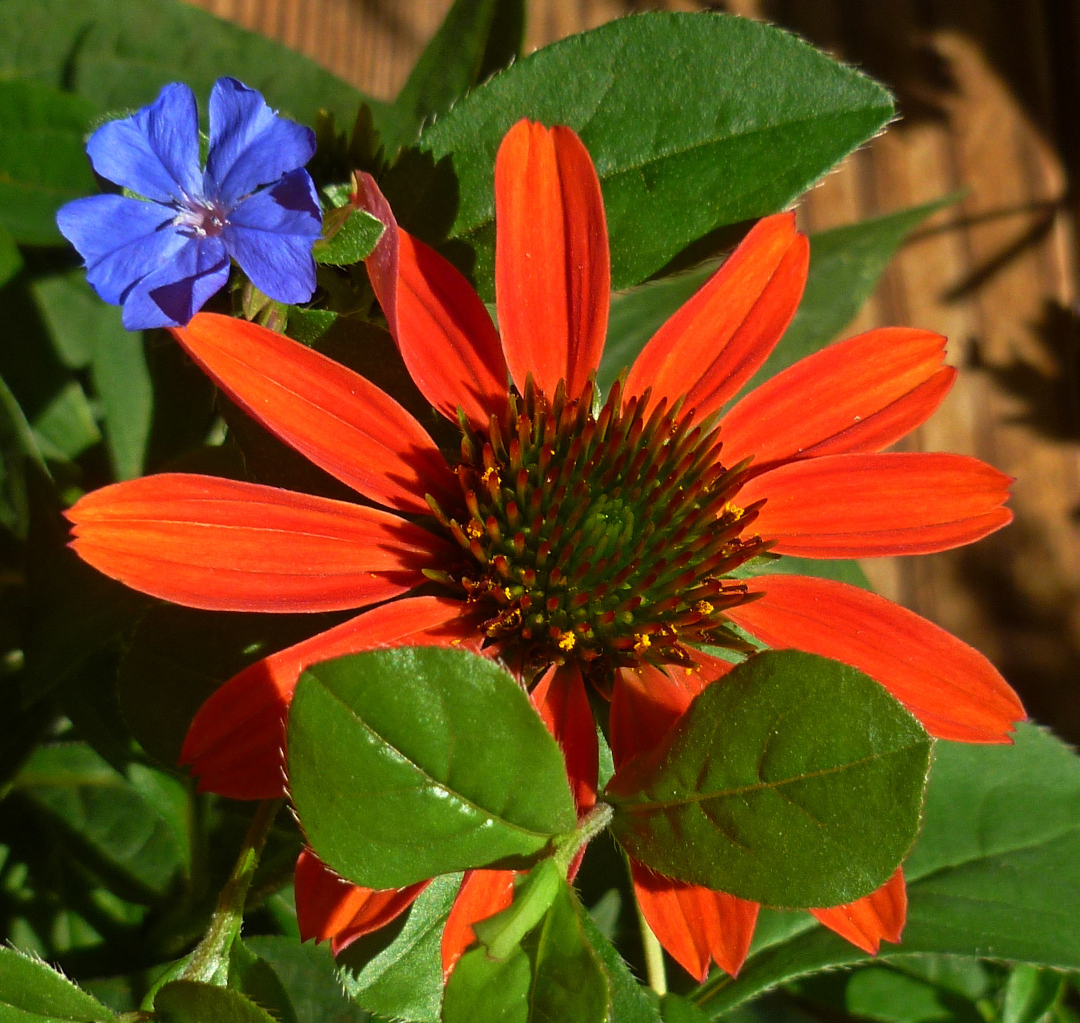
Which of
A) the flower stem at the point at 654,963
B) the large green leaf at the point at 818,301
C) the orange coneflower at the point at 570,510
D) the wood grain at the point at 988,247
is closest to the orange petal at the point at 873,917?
the orange coneflower at the point at 570,510

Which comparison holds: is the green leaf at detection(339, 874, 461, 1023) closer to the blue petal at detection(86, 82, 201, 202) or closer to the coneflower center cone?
the coneflower center cone

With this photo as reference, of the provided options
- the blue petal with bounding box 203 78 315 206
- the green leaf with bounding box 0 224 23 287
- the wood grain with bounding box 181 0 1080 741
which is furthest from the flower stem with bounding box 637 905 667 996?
the wood grain with bounding box 181 0 1080 741

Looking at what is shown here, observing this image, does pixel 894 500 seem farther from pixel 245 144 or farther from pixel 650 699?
pixel 245 144

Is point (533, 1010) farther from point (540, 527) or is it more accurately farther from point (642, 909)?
point (540, 527)

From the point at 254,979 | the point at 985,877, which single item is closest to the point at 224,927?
the point at 254,979

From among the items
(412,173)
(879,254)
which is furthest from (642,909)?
(879,254)

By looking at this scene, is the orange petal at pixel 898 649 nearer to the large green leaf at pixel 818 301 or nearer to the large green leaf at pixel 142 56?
the large green leaf at pixel 818 301
